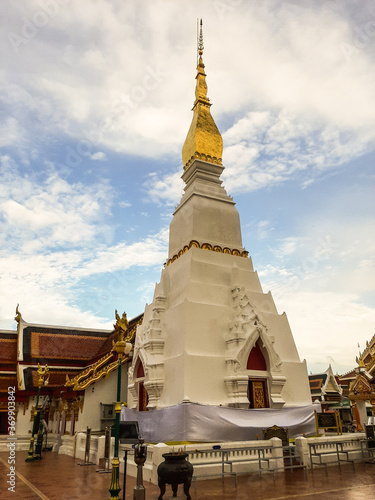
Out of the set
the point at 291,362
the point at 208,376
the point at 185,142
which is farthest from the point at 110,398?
the point at 185,142

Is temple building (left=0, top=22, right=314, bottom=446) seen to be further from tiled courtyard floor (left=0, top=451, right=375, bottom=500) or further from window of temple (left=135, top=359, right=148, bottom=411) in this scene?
tiled courtyard floor (left=0, top=451, right=375, bottom=500)

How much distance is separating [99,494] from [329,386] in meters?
25.3

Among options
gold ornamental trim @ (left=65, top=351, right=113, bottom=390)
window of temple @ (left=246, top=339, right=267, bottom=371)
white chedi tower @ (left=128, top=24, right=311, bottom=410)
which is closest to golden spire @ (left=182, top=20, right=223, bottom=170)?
Result: white chedi tower @ (left=128, top=24, right=311, bottom=410)

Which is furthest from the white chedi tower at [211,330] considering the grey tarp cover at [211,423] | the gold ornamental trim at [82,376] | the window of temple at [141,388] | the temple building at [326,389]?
the temple building at [326,389]

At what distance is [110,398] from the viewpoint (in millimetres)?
20641

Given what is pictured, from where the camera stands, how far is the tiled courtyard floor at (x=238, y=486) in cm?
874

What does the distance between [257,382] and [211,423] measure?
9.85 ft

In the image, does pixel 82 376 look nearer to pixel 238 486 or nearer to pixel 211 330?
pixel 211 330

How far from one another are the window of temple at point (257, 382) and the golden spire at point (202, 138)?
10277 millimetres

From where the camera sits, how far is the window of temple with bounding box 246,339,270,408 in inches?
583

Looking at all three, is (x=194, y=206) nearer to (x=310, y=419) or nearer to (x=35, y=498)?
(x=310, y=419)

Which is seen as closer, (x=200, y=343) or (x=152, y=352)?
(x=200, y=343)

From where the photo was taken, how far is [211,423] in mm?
12891

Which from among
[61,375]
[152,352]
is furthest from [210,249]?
[61,375]
